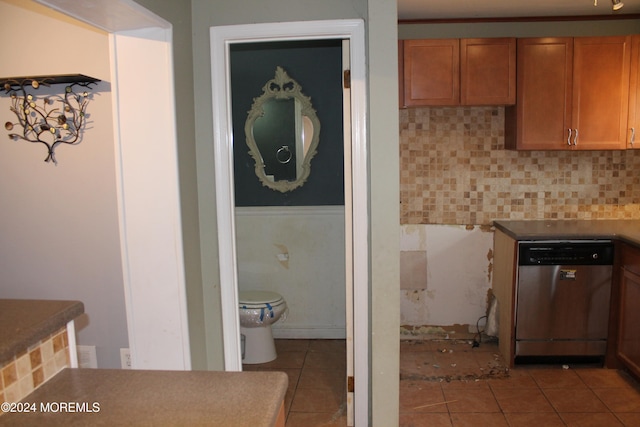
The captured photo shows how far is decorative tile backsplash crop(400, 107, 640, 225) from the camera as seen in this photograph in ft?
11.8

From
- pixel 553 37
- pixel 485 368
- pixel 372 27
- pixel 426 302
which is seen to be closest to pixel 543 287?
pixel 485 368

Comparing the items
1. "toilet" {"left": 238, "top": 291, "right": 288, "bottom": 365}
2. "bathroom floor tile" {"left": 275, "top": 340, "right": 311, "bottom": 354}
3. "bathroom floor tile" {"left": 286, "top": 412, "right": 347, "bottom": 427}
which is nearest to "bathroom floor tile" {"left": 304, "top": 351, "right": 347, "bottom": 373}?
"bathroom floor tile" {"left": 275, "top": 340, "right": 311, "bottom": 354}

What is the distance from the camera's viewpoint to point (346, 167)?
90.3 inches

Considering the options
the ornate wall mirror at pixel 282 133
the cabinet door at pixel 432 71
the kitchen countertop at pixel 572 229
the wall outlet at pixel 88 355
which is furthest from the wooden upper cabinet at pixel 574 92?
the wall outlet at pixel 88 355

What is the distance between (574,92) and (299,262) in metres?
2.28

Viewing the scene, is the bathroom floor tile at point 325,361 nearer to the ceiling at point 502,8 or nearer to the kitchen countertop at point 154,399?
the kitchen countertop at point 154,399

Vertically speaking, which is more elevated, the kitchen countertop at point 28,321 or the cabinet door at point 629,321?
the kitchen countertop at point 28,321

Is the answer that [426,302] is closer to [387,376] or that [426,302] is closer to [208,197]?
[387,376]

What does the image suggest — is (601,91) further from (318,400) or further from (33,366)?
(33,366)

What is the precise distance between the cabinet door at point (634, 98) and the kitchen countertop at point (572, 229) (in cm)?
57

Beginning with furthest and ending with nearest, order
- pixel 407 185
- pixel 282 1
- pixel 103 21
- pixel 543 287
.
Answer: pixel 407 185
pixel 543 287
pixel 282 1
pixel 103 21

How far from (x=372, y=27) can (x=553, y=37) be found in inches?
73.9

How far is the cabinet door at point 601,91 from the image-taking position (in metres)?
3.21

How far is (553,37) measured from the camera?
10.7ft
